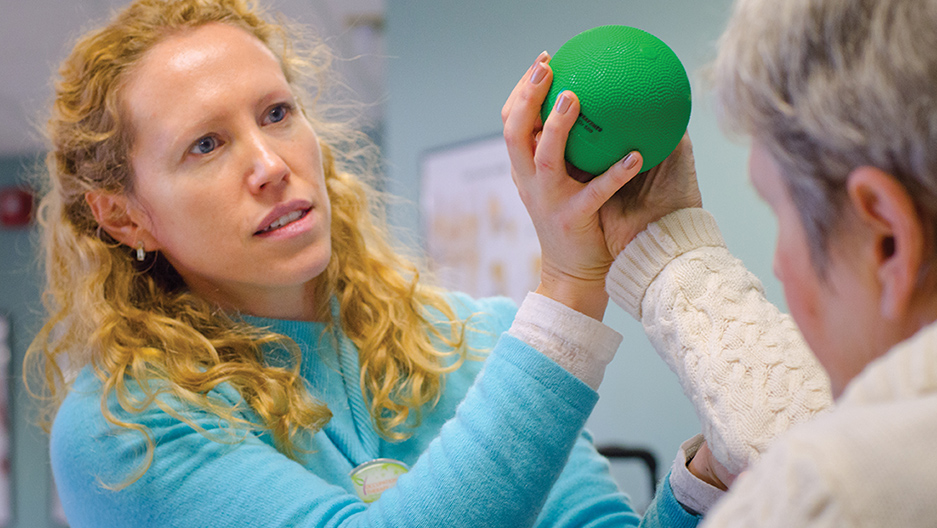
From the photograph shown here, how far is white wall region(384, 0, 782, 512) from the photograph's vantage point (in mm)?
2395

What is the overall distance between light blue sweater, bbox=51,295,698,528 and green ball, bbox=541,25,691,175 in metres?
0.28

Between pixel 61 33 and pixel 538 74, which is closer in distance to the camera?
pixel 538 74

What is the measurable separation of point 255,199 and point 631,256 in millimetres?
601

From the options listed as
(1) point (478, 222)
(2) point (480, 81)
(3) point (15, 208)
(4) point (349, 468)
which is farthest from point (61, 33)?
(4) point (349, 468)

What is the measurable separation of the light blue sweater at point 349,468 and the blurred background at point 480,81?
736mm

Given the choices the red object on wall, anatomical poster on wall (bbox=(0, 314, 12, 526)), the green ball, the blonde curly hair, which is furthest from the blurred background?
anatomical poster on wall (bbox=(0, 314, 12, 526))

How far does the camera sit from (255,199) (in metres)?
1.19

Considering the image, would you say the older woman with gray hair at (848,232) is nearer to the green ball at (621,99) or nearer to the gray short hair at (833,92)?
the gray short hair at (833,92)

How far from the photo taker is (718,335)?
868mm

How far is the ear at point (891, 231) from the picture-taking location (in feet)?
1.88

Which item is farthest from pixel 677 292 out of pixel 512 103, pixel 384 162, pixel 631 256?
pixel 384 162

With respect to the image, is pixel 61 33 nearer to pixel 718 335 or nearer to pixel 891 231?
pixel 718 335

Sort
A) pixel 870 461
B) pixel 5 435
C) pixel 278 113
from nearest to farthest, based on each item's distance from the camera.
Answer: pixel 870 461
pixel 278 113
pixel 5 435

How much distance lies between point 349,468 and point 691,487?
21.0 inches
